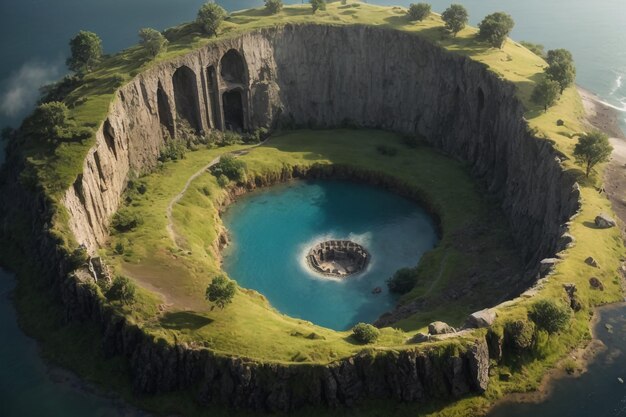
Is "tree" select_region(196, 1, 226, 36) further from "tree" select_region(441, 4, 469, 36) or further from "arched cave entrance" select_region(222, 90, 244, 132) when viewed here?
"tree" select_region(441, 4, 469, 36)

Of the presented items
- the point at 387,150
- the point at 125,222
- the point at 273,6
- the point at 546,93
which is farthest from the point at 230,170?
the point at 546,93

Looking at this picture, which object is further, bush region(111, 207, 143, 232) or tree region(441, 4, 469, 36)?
Result: tree region(441, 4, 469, 36)

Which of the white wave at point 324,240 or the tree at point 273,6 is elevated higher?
the tree at point 273,6

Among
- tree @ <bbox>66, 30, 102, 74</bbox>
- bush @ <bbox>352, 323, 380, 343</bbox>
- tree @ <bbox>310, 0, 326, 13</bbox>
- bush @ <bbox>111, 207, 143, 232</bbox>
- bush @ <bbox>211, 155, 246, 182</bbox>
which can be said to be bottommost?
bush @ <bbox>211, 155, 246, 182</bbox>

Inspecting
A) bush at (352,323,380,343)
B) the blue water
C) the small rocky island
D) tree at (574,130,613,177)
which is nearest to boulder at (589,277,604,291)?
tree at (574,130,613,177)

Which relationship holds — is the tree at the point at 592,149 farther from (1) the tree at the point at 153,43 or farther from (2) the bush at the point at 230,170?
(1) the tree at the point at 153,43

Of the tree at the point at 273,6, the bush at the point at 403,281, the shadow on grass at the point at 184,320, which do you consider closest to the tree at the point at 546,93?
the bush at the point at 403,281
